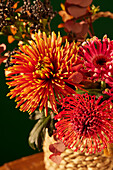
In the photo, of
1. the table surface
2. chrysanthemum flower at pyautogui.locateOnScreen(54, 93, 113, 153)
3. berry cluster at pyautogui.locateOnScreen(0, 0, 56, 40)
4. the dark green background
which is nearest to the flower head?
berry cluster at pyautogui.locateOnScreen(0, 0, 56, 40)

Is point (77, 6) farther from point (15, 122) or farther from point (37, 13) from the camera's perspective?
point (15, 122)

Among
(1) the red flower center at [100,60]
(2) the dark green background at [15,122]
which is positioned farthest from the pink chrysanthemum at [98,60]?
(2) the dark green background at [15,122]

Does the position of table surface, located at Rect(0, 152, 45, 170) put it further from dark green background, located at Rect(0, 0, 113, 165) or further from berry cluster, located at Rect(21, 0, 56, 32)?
berry cluster, located at Rect(21, 0, 56, 32)

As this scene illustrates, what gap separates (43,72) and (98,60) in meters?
0.10

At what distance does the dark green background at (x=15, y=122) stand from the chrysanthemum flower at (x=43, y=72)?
16.1 inches

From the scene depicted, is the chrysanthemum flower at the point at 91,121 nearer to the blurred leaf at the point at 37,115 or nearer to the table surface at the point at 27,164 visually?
the blurred leaf at the point at 37,115

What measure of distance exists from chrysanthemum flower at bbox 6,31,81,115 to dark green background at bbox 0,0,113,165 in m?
0.41

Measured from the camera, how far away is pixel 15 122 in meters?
0.83

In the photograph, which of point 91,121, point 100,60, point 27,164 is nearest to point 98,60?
point 100,60

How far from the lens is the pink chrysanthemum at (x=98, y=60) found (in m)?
0.37

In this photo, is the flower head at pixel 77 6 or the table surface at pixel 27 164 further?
the table surface at pixel 27 164

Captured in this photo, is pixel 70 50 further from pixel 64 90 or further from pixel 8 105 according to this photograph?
pixel 8 105

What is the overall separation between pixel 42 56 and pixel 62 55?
35mm

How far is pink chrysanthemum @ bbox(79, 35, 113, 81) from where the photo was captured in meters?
0.37
